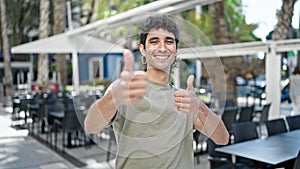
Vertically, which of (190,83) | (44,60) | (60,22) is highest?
(60,22)

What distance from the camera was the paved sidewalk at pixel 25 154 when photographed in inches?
169

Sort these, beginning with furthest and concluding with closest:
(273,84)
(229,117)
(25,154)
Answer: (273,84), (25,154), (229,117)

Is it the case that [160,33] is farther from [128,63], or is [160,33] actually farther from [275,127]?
[275,127]

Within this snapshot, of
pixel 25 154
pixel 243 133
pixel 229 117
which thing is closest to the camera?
pixel 243 133

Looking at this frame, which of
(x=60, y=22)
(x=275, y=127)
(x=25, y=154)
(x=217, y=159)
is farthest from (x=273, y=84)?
(x=60, y=22)

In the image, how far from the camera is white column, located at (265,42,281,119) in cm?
548

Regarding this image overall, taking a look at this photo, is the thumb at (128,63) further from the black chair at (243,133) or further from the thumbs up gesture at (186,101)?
the black chair at (243,133)

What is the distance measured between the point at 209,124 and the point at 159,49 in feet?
1.28

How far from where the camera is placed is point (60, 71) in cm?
1074

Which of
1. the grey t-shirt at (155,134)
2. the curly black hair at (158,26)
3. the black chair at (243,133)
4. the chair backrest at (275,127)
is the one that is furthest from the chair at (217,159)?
the curly black hair at (158,26)

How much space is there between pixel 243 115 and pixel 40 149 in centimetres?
350

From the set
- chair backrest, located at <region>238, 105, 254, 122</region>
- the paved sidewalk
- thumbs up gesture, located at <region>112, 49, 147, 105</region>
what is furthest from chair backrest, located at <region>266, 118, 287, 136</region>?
thumbs up gesture, located at <region>112, 49, 147, 105</region>

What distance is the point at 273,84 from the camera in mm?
5609

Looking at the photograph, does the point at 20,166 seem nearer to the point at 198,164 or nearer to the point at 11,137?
the point at 11,137
